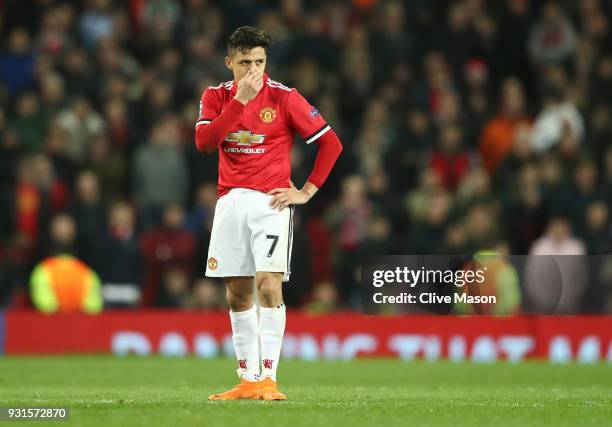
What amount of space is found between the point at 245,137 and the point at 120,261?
882 centimetres

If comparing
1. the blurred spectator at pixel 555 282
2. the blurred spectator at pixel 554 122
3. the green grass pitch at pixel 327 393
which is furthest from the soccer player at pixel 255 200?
the blurred spectator at pixel 554 122

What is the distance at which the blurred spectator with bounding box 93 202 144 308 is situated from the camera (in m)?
17.9

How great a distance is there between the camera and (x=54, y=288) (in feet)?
58.5

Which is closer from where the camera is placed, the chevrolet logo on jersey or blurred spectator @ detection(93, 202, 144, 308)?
the chevrolet logo on jersey

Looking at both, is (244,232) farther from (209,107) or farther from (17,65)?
(17,65)

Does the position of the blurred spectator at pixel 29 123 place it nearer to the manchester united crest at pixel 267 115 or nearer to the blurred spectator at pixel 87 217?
the blurred spectator at pixel 87 217

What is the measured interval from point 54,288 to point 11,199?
1398 mm

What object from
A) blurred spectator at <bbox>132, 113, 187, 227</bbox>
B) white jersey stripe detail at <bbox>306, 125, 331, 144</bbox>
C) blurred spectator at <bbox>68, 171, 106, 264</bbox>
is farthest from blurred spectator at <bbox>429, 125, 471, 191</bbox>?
white jersey stripe detail at <bbox>306, 125, 331, 144</bbox>

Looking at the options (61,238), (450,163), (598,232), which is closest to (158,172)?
(61,238)

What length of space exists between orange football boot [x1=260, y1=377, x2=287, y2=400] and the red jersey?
133 cm

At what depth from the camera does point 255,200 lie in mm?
9430

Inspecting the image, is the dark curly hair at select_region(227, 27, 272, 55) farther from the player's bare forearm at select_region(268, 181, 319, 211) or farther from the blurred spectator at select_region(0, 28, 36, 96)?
the blurred spectator at select_region(0, 28, 36, 96)

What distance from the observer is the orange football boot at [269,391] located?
9258 mm

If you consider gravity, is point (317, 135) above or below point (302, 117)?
below
